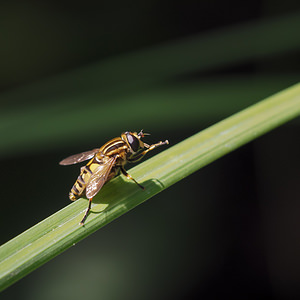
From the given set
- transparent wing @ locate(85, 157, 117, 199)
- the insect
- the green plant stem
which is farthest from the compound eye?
the green plant stem

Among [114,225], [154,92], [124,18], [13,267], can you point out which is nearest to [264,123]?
[13,267]

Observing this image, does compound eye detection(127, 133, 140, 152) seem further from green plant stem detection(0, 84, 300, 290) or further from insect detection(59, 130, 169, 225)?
green plant stem detection(0, 84, 300, 290)

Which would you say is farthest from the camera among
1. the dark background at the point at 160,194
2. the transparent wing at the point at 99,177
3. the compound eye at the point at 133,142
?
the dark background at the point at 160,194

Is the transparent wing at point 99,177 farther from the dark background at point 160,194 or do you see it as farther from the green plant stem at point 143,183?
the dark background at point 160,194

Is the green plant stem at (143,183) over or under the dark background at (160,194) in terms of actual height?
under

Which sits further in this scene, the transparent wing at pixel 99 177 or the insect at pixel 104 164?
the insect at pixel 104 164

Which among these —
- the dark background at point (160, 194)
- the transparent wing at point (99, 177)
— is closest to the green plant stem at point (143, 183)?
the transparent wing at point (99, 177)

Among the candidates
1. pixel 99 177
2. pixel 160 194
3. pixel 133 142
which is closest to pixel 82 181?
pixel 99 177

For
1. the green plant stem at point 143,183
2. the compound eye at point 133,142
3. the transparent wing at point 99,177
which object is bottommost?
the green plant stem at point 143,183
